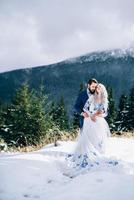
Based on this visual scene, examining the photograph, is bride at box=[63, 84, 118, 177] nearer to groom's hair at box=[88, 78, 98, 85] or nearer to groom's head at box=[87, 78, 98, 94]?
groom's head at box=[87, 78, 98, 94]

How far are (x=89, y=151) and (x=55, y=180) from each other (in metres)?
1.98

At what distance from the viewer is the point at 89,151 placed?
11930 millimetres

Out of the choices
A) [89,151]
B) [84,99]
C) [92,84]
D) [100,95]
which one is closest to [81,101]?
[84,99]

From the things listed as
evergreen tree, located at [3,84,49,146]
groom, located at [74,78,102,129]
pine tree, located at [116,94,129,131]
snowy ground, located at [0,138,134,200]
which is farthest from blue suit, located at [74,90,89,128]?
pine tree, located at [116,94,129,131]

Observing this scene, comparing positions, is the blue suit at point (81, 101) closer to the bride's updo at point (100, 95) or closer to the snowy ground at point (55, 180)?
the bride's updo at point (100, 95)

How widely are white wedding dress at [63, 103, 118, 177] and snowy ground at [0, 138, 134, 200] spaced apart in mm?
287

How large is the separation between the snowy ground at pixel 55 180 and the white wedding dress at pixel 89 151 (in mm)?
287

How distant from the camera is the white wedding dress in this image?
1105 cm

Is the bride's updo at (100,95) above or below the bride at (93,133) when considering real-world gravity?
above

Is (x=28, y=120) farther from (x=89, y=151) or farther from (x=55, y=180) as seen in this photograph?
(x=55, y=180)

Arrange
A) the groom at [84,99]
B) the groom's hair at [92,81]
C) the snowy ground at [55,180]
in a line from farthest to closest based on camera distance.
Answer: the groom at [84,99] → the groom's hair at [92,81] → the snowy ground at [55,180]

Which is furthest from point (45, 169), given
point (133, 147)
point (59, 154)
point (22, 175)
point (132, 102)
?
point (132, 102)

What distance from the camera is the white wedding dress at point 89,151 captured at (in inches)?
435

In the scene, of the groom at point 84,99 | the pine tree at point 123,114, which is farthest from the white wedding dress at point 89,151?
the pine tree at point 123,114
